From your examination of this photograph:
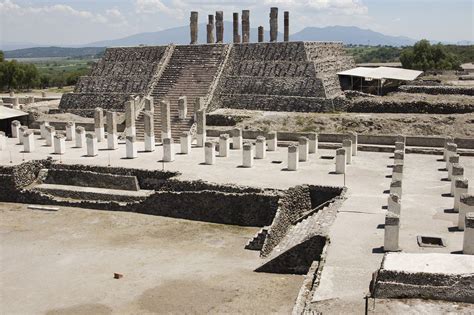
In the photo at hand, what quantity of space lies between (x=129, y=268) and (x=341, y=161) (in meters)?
10.8

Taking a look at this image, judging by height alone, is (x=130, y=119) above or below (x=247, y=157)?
above

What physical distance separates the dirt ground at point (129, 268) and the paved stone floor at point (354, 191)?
2.06 m

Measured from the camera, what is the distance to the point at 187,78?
3834 centimetres

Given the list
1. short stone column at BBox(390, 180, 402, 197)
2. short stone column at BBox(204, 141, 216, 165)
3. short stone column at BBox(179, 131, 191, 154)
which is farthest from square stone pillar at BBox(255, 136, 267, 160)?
short stone column at BBox(390, 180, 402, 197)

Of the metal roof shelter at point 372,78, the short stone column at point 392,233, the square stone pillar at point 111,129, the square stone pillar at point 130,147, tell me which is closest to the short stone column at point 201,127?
the square stone pillar at point 130,147

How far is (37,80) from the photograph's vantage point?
69062mm

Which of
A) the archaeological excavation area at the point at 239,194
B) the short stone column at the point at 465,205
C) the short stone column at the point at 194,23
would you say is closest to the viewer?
the archaeological excavation area at the point at 239,194

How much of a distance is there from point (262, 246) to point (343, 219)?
2.84 metres

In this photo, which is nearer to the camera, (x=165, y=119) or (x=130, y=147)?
(x=130, y=147)

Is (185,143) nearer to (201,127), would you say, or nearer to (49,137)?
(201,127)

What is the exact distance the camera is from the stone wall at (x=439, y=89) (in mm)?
36656

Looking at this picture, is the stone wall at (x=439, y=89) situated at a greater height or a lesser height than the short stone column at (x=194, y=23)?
lesser

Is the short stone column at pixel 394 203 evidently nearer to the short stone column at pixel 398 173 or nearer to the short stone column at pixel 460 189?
the short stone column at pixel 460 189

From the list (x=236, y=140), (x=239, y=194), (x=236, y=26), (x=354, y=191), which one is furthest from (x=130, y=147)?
(x=236, y=26)
